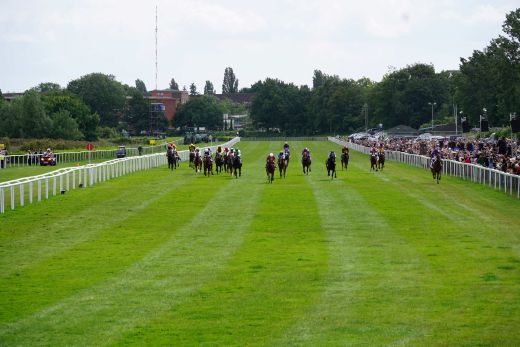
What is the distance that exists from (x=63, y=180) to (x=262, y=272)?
25.2 m

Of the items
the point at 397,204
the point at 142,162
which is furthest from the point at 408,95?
the point at 397,204

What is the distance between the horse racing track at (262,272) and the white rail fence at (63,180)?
0.84 meters

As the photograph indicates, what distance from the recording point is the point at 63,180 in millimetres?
40750

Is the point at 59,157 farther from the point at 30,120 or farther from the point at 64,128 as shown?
the point at 64,128

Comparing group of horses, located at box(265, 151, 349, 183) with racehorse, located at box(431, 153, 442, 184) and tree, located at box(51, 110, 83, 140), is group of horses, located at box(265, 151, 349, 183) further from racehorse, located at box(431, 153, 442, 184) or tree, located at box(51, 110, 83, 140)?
tree, located at box(51, 110, 83, 140)

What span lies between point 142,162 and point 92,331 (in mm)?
47907

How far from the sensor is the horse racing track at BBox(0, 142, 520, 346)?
1199cm

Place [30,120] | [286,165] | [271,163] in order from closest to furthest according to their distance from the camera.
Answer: [271,163] < [286,165] < [30,120]

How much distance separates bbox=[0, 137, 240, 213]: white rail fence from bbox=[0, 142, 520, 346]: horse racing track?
84cm

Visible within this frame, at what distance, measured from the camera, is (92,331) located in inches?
469

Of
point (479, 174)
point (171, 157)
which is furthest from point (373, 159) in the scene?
point (479, 174)

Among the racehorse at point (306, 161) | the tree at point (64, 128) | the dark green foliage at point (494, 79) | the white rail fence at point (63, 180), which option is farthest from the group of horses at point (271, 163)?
the tree at point (64, 128)

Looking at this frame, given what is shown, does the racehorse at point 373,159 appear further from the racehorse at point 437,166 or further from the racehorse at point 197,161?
the racehorse at point 437,166

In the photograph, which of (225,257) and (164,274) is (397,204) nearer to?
(225,257)
